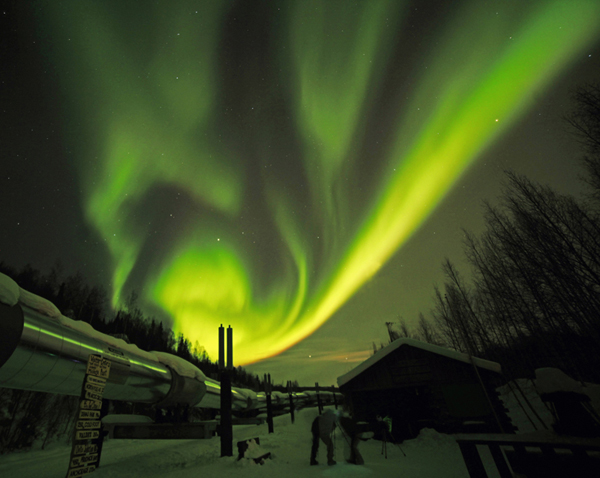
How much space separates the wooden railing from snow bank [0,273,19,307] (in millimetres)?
7113

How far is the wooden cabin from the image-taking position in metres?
11.4

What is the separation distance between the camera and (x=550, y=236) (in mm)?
15742

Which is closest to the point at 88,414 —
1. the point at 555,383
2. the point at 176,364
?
the point at 176,364

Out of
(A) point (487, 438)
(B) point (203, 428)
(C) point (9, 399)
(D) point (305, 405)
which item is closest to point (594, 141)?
(A) point (487, 438)

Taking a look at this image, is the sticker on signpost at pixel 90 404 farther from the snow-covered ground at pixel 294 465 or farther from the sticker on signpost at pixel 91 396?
the snow-covered ground at pixel 294 465

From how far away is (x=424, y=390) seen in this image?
504 inches

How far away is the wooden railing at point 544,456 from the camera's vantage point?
368 centimetres

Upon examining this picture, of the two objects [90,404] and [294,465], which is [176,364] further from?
[294,465]

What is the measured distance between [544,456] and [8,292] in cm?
844

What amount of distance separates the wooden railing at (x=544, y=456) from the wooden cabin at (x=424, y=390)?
7390mm

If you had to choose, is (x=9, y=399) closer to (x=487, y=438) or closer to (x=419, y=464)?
(x=419, y=464)

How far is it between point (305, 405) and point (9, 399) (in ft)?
107

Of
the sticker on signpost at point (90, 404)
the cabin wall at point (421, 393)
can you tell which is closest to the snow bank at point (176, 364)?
the sticker on signpost at point (90, 404)

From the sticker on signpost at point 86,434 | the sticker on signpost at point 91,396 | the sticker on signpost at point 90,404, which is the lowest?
the sticker on signpost at point 86,434
